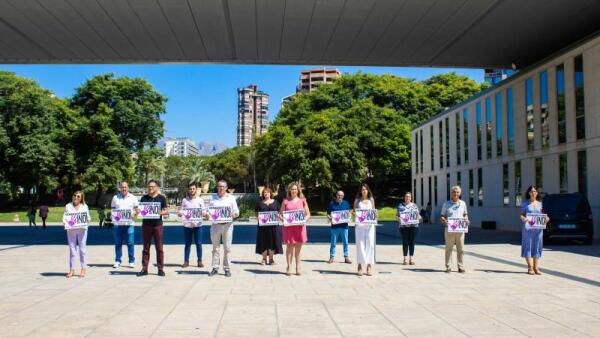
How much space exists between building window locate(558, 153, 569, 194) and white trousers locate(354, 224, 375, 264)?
1692 cm

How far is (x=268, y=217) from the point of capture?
42.4 feet

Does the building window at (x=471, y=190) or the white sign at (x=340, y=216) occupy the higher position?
the building window at (x=471, y=190)

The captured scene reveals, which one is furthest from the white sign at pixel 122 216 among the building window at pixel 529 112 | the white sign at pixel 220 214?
the building window at pixel 529 112

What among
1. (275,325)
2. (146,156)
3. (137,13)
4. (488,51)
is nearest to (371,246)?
(275,325)

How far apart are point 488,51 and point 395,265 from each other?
13446mm

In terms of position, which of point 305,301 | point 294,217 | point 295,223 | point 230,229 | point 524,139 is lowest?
point 305,301

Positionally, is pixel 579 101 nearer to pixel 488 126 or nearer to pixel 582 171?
pixel 582 171

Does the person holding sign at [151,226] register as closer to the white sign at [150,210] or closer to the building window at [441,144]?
the white sign at [150,210]

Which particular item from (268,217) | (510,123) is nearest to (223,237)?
(268,217)

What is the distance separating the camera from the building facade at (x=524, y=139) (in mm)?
23156

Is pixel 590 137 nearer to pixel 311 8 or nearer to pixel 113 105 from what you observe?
pixel 311 8

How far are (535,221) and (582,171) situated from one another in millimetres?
14052

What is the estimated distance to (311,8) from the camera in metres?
17.9

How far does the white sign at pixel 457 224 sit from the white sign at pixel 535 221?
121 centimetres
